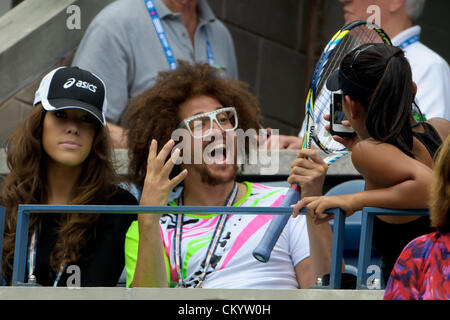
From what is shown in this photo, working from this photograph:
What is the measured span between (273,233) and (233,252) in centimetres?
49

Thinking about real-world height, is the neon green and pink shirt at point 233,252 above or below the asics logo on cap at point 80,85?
below

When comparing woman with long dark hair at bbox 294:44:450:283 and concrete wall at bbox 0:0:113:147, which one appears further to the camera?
concrete wall at bbox 0:0:113:147

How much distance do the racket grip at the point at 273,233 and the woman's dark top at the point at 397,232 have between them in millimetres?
336

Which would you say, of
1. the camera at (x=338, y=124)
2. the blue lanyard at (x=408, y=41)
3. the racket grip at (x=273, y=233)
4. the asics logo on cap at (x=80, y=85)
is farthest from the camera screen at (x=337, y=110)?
the blue lanyard at (x=408, y=41)

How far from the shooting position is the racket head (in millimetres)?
4098

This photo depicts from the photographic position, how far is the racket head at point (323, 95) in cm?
410

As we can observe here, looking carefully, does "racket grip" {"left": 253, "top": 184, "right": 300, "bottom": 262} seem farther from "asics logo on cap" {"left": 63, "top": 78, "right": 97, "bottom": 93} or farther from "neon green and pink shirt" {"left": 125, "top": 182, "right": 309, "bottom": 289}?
"asics logo on cap" {"left": 63, "top": 78, "right": 97, "bottom": 93}

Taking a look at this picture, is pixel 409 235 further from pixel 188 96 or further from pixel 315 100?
pixel 188 96

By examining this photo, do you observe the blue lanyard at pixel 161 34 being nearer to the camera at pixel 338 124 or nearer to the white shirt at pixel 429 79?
the white shirt at pixel 429 79

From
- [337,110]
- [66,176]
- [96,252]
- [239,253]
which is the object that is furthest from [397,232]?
[66,176]

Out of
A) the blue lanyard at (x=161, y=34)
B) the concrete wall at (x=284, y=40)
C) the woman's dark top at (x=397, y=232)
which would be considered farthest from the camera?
the concrete wall at (x=284, y=40)

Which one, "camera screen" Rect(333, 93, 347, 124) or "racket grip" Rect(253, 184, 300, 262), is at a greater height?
"camera screen" Rect(333, 93, 347, 124)

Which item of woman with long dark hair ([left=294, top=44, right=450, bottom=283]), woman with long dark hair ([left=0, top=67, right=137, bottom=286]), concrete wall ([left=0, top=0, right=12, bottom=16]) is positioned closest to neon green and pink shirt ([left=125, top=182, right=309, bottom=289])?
woman with long dark hair ([left=0, top=67, right=137, bottom=286])

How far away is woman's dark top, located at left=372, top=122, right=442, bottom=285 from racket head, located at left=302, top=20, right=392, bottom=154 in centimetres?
34
